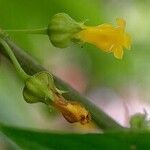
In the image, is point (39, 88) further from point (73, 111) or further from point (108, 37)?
point (108, 37)

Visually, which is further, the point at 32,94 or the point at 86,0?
the point at 86,0

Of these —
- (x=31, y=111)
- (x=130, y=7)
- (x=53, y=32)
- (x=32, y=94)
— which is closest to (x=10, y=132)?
(x=32, y=94)

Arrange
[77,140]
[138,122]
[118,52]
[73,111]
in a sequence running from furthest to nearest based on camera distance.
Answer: [138,122]
[118,52]
[73,111]
[77,140]

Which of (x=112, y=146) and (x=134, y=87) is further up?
(x=134, y=87)

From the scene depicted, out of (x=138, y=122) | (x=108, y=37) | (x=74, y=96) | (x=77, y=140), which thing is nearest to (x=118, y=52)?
(x=108, y=37)

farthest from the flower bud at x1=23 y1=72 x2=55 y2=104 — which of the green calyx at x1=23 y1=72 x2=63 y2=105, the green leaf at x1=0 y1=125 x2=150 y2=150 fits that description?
the green leaf at x1=0 y1=125 x2=150 y2=150

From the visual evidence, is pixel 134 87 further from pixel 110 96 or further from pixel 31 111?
pixel 31 111

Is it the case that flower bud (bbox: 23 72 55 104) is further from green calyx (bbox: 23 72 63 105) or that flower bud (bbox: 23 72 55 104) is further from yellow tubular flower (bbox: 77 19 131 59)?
yellow tubular flower (bbox: 77 19 131 59)

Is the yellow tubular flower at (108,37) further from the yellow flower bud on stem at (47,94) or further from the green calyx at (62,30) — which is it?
the yellow flower bud on stem at (47,94)
